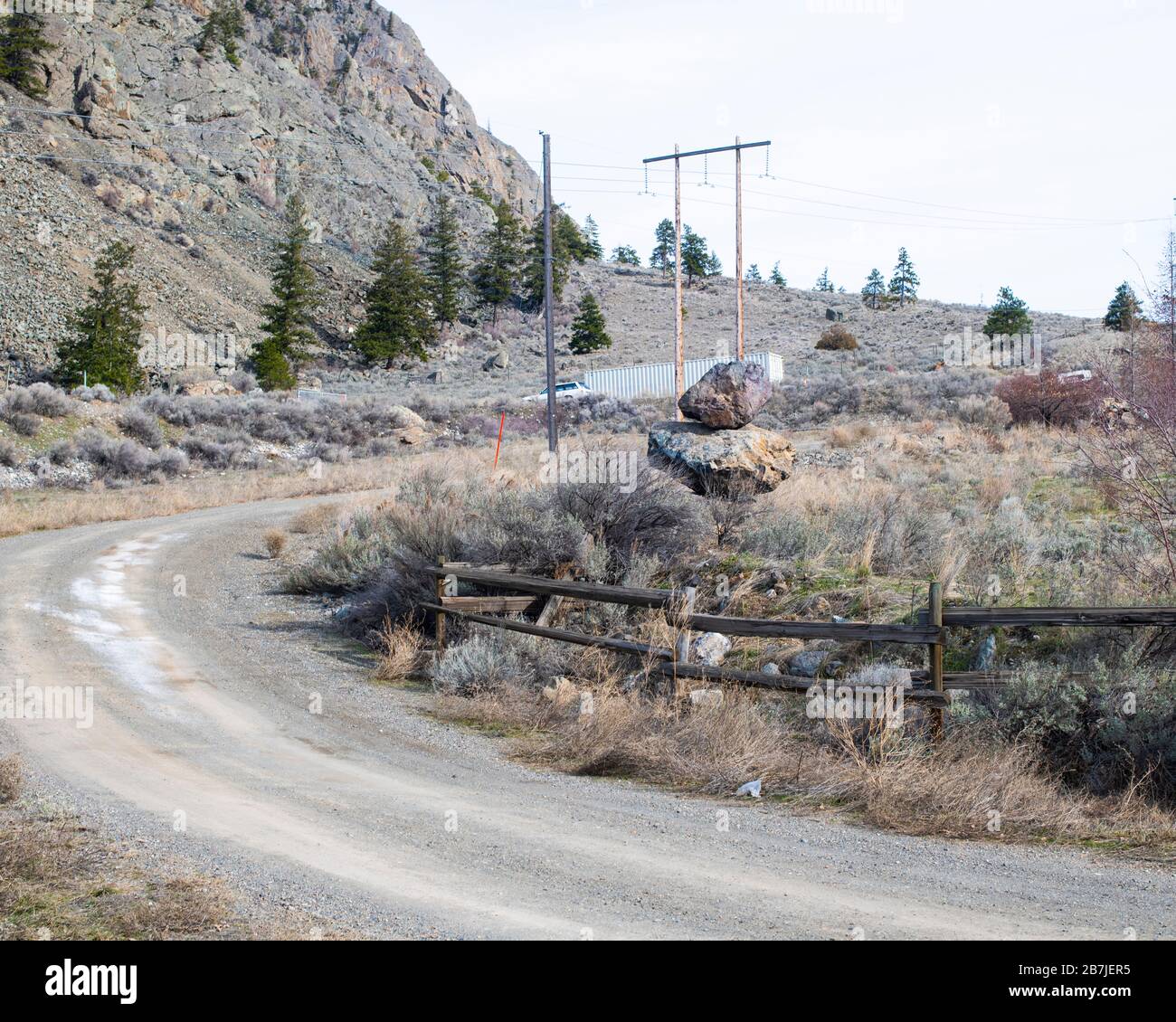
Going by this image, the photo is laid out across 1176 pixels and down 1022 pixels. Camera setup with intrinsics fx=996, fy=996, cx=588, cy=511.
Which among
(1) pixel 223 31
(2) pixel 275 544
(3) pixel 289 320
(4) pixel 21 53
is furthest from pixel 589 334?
(1) pixel 223 31

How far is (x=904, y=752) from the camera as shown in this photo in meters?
7.05

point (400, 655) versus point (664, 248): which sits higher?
point (664, 248)

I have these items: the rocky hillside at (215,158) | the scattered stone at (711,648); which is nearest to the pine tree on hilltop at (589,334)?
the rocky hillside at (215,158)

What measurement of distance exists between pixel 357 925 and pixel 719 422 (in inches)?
470

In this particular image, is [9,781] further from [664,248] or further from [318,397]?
[664,248]

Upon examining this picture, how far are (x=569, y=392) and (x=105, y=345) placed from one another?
2121 cm

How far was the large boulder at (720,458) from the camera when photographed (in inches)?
588

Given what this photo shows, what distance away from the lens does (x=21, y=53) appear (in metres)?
71.7

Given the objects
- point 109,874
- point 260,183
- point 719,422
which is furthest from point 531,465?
point 260,183

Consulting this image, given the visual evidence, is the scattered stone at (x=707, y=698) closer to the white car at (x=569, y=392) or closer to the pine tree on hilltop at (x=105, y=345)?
the white car at (x=569, y=392)

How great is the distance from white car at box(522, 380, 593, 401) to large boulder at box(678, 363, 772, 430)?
29587 millimetres

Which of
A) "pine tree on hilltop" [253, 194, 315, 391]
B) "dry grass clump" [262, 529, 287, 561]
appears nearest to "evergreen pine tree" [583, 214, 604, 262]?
"pine tree on hilltop" [253, 194, 315, 391]

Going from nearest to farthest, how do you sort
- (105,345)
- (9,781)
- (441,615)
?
(9,781) < (441,615) < (105,345)

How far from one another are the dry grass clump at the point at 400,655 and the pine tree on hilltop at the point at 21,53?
77.1 metres
